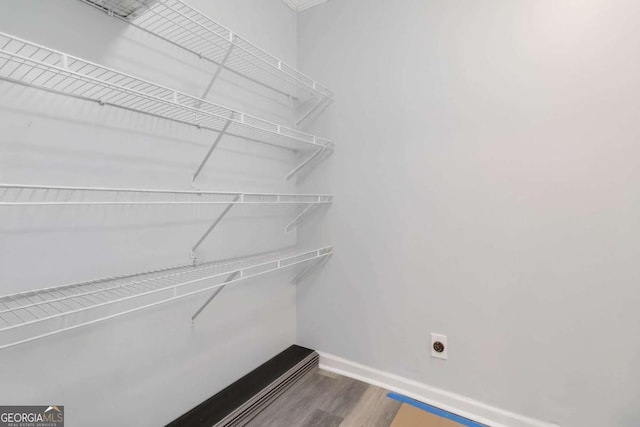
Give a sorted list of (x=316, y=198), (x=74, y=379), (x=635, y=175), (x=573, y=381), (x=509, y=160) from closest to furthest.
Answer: (x=74, y=379), (x=635, y=175), (x=573, y=381), (x=509, y=160), (x=316, y=198)

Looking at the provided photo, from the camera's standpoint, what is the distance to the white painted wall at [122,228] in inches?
35.6

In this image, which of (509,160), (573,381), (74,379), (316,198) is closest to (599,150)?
(509,160)

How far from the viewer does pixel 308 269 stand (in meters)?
2.01

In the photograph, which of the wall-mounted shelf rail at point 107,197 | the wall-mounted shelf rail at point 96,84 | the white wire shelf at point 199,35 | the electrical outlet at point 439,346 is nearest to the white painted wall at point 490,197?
the electrical outlet at point 439,346

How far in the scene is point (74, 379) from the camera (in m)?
1.01

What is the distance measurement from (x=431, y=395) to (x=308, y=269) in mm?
996

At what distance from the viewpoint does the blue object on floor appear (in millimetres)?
1435

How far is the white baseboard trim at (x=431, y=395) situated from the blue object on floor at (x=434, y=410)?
0.08 ft

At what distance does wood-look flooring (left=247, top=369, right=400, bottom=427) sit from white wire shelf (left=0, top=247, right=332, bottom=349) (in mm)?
675

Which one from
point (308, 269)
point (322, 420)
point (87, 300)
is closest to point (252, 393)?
point (322, 420)

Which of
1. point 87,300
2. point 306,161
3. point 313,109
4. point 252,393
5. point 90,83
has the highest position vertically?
point 313,109

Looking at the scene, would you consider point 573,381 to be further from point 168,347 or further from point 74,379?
point 74,379

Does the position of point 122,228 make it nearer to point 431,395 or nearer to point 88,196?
point 88,196

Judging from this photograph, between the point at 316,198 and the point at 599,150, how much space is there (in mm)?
1391
